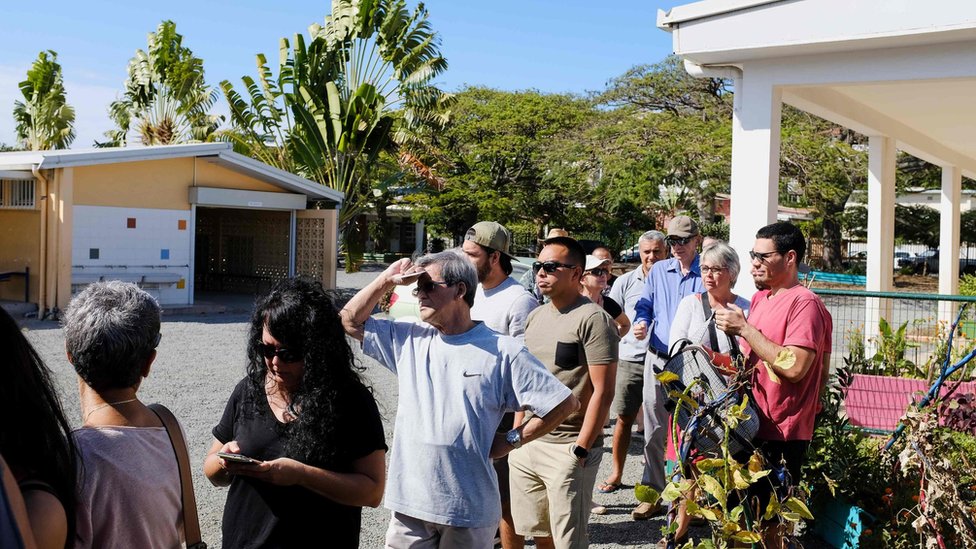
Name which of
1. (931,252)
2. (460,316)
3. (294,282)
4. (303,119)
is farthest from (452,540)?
(931,252)

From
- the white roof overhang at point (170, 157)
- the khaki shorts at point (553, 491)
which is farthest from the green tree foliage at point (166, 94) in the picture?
the khaki shorts at point (553, 491)

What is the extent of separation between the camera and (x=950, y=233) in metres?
14.4

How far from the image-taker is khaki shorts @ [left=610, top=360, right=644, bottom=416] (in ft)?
20.4

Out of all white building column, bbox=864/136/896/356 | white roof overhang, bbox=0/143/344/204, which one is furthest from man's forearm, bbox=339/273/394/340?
white roof overhang, bbox=0/143/344/204

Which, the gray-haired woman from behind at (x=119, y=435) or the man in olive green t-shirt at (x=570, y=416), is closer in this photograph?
the gray-haired woman from behind at (x=119, y=435)

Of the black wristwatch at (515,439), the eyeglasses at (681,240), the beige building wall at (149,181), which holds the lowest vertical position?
the black wristwatch at (515,439)

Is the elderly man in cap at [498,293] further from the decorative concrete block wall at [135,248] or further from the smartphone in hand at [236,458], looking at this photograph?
the decorative concrete block wall at [135,248]

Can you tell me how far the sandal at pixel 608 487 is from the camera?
6.10m

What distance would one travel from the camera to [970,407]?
471cm

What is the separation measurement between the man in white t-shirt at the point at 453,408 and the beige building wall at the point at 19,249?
15.1 m

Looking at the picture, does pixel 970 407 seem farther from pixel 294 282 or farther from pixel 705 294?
pixel 294 282

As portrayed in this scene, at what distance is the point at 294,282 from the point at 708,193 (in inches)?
1218

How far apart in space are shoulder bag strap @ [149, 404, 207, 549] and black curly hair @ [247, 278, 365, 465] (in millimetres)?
302

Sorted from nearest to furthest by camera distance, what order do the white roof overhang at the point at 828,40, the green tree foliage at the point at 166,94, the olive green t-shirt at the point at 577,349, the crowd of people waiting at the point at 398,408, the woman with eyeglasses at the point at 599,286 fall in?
1. the crowd of people waiting at the point at 398,408
2. the olive green t-shirt at the point at 577,349
3. the white roof overhang at the point at 828,40
4. the woman with eyeglasses at the point at 599,286
5. the green tree foliage at the point at 166,94
